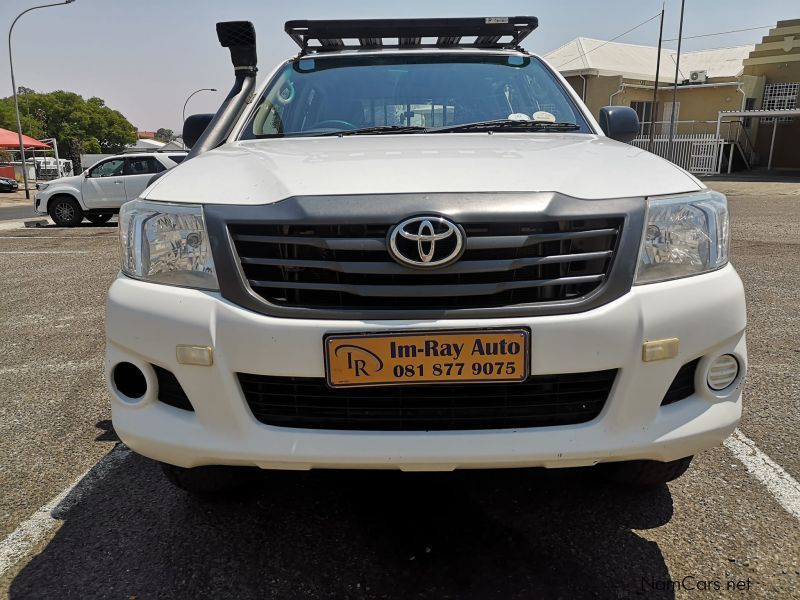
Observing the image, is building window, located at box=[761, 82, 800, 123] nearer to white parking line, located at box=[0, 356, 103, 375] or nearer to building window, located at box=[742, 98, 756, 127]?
building window, located at box=[742, 98, 756, 127]

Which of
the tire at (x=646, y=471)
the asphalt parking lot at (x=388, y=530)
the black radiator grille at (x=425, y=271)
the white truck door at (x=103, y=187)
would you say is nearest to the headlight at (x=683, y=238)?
the black radiator grille at (x=425, y=271)

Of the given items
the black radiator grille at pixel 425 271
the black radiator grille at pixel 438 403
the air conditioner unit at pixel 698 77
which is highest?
the air conditioner unit at pixel 698 77

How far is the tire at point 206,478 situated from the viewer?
2.23m

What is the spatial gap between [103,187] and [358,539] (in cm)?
1380

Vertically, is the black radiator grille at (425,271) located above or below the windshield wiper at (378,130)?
below

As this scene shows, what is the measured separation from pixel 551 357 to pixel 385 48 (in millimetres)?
2496

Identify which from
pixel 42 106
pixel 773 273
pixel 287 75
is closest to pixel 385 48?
pixel 287 75

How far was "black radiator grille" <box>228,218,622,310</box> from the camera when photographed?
171 cm

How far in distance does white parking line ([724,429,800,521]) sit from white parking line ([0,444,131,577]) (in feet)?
8.52

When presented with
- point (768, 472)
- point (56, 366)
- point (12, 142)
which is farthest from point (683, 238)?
point (12, 142)

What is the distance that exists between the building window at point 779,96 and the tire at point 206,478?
1289 inches

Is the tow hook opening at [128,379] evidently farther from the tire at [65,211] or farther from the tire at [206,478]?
the tire at [65,211]

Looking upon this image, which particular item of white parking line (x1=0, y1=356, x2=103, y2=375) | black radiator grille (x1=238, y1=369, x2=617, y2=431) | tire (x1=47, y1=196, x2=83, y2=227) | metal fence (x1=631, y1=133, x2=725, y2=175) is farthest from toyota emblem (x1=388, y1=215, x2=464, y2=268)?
metal fence (x1=631, y1=133, x2=725, y2=175)

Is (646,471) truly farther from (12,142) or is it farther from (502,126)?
(12,142)
